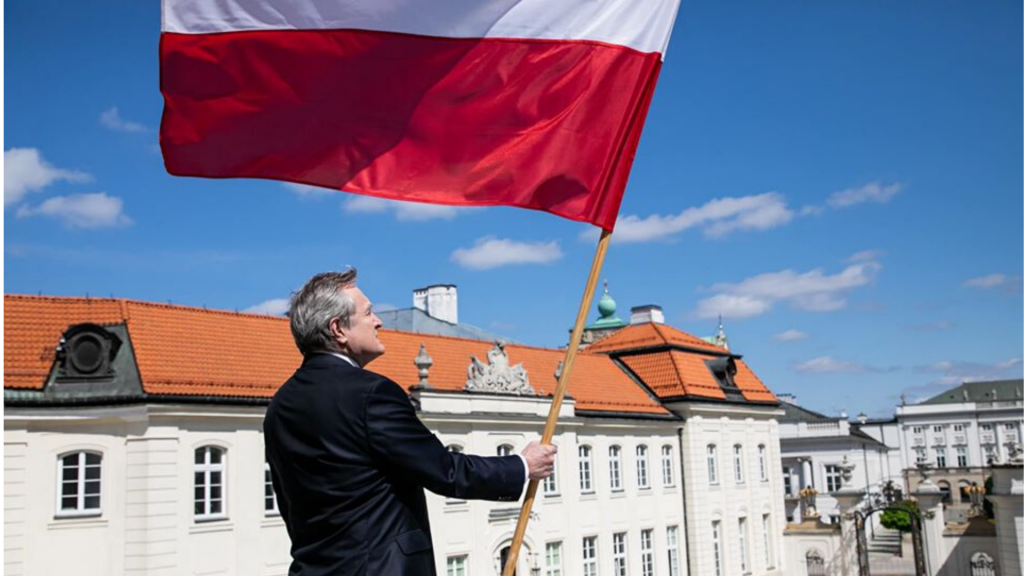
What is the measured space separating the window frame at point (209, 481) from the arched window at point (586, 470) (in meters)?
11.9

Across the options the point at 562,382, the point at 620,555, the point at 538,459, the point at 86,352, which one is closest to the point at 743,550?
the point at 620,555

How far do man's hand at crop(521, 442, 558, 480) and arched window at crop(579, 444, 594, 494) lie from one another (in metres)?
27.6

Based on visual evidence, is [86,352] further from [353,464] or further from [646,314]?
[646,314]

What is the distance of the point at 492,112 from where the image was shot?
546 cm

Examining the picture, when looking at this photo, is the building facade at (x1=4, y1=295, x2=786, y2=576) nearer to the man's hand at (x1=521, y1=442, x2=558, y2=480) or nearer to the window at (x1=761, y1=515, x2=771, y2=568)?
the window at (x1=761, y1=515, x2=771, y2=568)

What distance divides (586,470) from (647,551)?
3.93m

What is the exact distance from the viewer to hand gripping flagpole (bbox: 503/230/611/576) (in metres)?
4.02

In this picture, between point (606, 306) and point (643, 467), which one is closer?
point (643, 467)

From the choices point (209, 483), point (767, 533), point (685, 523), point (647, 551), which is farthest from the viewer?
point (767, 533)

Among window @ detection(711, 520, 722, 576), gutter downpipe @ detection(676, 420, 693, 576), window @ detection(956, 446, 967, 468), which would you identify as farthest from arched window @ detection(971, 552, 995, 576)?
window @ detection(956, 446, 967, 468)

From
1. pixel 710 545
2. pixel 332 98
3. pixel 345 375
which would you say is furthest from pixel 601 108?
pixel 710 545

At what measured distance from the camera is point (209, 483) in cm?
2200

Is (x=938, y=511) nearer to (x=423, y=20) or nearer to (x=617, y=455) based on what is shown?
(x=617, y=455)

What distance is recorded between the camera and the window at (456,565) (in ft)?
87.5
